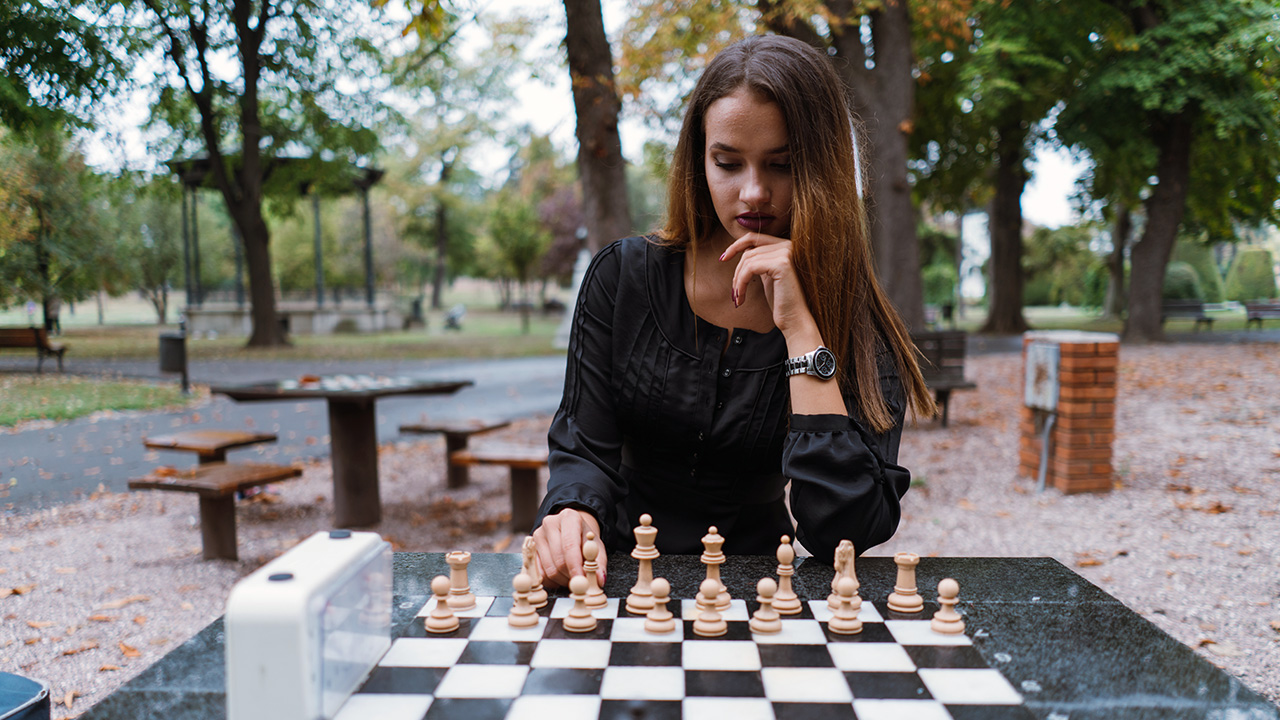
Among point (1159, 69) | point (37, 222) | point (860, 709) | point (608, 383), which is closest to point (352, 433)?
point (37, 222)

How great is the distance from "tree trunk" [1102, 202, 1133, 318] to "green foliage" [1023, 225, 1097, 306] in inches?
190

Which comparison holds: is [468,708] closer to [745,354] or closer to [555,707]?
[555,707]

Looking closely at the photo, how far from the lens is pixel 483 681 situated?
3.54ft

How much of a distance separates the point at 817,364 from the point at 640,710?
3.06 ft

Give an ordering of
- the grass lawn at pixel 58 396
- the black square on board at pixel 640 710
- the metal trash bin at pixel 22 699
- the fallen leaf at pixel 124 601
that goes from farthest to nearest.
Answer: the grass lawn at pixel 58 396, the fallen leaf at pixel 124 601, the metal trash bin at pixel 22 699, the black square on board at pixel 640 710

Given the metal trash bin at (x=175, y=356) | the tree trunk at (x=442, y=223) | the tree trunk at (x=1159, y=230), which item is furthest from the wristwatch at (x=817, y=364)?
the tree trunk at (x=442, y=223)

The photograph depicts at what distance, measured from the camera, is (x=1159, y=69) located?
12.2 metres

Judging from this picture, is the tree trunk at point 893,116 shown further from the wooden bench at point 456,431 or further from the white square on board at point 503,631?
the white square on board at point 503,631

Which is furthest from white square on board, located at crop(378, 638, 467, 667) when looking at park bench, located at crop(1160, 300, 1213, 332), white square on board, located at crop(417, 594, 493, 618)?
park bench, located at crop(1160, 300, 1213, 332)

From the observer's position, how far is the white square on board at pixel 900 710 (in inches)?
38.4

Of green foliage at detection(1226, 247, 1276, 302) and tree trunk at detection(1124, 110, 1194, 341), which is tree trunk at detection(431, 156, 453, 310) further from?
green foliage at detection(1226, 247, 1276, 302)

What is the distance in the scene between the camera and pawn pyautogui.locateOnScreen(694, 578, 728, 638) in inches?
Answer: 49.2

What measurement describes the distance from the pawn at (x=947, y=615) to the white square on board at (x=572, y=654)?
52 cm

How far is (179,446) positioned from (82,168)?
2082mm
